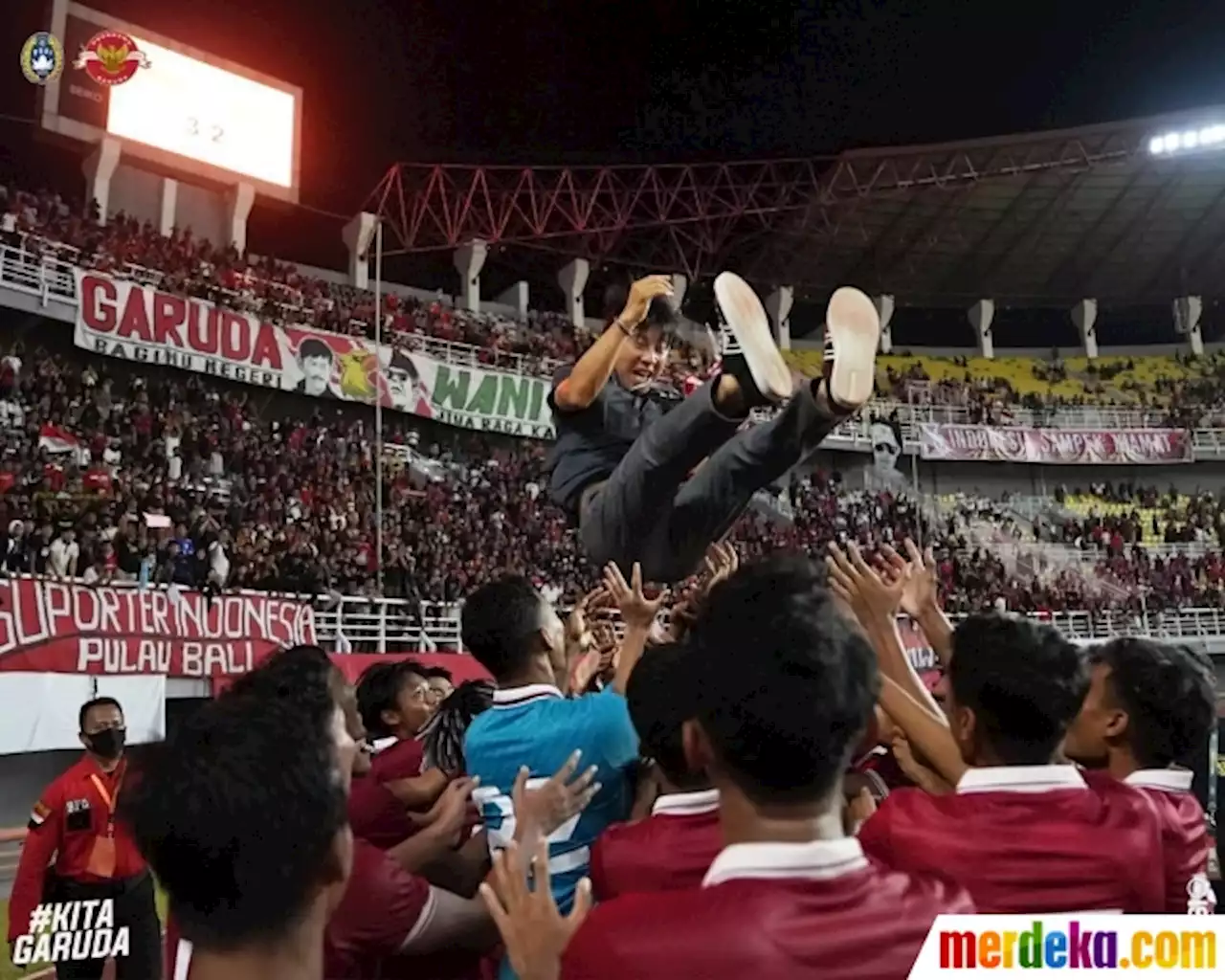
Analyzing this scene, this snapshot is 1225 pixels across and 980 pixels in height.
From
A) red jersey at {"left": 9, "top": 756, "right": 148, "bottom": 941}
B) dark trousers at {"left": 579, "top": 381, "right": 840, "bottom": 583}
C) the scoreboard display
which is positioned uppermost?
the scoreboard display

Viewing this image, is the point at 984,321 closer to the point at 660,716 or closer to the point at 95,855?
the point at 95,855

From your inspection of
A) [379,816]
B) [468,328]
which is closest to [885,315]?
[468,328]

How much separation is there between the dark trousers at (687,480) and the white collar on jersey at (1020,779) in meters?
1.51

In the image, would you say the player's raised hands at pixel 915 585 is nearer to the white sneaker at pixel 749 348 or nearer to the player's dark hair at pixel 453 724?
the white sneaker at pixel 749 348

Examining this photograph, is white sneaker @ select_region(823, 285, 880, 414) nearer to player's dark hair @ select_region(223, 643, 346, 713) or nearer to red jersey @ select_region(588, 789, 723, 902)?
red jersey @ select_region(588, 789, 723, 902)

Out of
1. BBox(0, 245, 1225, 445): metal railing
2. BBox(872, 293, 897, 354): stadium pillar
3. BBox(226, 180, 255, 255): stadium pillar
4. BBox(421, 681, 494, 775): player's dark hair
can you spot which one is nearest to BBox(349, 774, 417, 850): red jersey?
BBox(421, 681, 494, 775): player's dark hair

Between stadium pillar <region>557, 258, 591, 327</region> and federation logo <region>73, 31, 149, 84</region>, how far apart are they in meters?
10.1

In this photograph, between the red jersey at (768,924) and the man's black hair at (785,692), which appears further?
the man's black hair at (785,692)

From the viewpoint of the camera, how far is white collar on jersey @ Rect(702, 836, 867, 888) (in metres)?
1.33

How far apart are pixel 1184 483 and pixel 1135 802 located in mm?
28170

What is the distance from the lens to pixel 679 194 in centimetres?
2447

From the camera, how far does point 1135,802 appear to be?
1976mm

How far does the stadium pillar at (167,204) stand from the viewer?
1928cm

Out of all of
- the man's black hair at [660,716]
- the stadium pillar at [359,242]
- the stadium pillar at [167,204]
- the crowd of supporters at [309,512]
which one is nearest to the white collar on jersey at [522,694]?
the man's black hair at [660,716]
